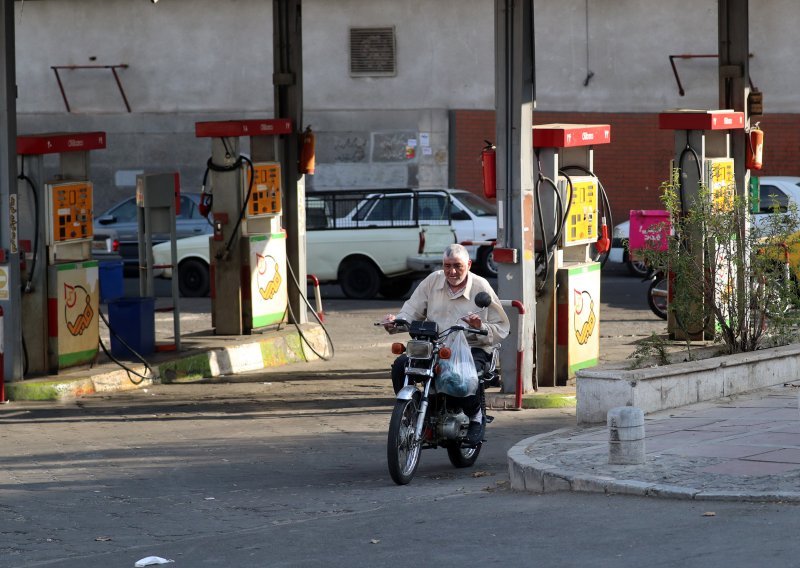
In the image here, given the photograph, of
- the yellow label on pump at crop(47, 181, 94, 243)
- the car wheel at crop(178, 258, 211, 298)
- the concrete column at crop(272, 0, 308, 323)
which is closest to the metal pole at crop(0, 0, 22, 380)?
the yellow label on pump at crop(47, 181, 94, 243)

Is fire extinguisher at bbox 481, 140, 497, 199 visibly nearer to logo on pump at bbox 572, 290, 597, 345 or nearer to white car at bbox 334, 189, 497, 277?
logo on pump at bbox 572, 290, 597, 345

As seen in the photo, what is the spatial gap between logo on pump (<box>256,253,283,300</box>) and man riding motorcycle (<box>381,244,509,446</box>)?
6.60 meters

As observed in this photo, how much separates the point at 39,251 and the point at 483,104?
1946 centimetres

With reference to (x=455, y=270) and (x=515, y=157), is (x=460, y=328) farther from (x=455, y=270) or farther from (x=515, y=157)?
(x=515, y=157)

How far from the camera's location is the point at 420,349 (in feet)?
31.4

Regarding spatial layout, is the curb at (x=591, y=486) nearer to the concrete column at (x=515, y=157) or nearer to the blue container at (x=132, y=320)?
the concrete column at (x=515, y=157)

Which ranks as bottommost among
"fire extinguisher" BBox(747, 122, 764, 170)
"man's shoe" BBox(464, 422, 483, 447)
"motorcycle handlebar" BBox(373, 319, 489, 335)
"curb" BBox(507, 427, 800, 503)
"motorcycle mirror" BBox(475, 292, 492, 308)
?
"curb" BBox(507, 427, 800, 503)

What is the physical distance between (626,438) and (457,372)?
4.23ft

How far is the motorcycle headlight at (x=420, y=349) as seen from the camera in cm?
955

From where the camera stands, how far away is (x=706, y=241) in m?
12.8

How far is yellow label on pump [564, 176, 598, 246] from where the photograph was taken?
1374 cm

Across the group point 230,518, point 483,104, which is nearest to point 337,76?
point 483,104

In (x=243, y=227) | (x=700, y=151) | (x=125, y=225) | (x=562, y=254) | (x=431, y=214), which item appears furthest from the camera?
(x=125, y=225)

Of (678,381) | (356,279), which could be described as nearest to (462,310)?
(678,381)
